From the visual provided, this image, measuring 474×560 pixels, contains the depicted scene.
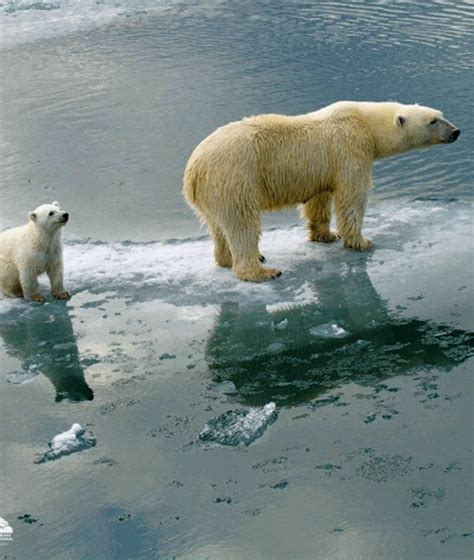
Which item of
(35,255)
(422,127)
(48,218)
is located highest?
(422,127)

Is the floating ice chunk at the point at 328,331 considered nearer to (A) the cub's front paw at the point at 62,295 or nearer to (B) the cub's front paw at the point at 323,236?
(B) the cub's front paw at the point at 323,236

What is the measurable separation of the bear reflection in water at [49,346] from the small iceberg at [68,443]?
1.50 ft

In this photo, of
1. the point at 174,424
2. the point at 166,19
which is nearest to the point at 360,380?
the point at 174,424

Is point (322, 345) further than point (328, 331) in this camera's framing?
No

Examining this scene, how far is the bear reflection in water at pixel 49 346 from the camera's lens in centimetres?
636

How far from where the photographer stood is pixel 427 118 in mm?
7961

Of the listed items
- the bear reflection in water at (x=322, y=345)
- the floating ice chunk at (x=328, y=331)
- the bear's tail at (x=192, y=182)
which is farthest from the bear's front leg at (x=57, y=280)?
the floating ice chunk at (x=328, y=331)

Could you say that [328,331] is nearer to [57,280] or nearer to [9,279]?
[57,280]

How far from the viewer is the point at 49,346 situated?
686 cm

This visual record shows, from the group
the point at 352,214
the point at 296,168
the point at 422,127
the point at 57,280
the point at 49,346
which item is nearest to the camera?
the point at 49,346

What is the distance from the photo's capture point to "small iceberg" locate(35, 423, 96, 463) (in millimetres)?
5574

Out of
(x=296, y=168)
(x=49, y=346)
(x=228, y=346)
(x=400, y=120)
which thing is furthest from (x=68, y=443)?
(x=400, y=120)

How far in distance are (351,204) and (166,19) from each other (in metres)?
7.41

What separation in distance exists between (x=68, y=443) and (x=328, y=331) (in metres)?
2.00
